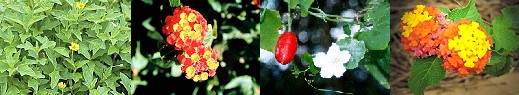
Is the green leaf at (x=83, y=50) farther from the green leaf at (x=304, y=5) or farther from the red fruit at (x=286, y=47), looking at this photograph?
the green leaf at (x=304, y=5)

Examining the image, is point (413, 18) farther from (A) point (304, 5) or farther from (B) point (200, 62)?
(B) point (200, 62)

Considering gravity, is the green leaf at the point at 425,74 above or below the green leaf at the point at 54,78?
below

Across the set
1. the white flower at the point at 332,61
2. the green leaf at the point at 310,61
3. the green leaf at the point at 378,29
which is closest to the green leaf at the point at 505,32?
the green leaf at the point at 378,29

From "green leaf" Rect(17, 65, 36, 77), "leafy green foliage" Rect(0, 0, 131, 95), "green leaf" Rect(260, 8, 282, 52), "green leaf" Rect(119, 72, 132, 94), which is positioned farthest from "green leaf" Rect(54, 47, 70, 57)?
"green leaf" Rect(260, 8, 282, 52)

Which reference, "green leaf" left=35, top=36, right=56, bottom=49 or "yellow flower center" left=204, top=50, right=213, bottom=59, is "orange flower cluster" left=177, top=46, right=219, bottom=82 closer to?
"yellow flower center" left=204, top=50, right=213, bottom=59

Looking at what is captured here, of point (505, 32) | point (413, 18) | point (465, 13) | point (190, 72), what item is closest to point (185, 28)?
point (190, 72)

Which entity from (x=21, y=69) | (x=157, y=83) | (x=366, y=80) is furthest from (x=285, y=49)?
(x=21, y=69)
